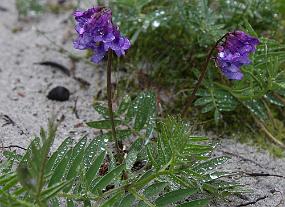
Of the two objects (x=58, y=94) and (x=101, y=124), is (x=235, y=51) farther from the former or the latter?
(x=58, y=94)

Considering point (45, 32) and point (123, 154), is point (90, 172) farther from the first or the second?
point (45, 32)

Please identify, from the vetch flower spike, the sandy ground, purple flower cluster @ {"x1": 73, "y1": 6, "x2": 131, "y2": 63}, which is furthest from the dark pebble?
the vetch flower spike

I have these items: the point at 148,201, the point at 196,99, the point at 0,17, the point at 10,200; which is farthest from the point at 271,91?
the point at 0,17

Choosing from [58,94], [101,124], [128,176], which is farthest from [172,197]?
[58,94]

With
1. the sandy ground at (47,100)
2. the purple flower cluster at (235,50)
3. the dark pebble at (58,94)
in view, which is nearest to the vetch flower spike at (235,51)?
the purple flower cluster at (235,50)

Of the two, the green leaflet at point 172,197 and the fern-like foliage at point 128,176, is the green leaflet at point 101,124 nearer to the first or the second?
the fern-like foliage at point 128,176
